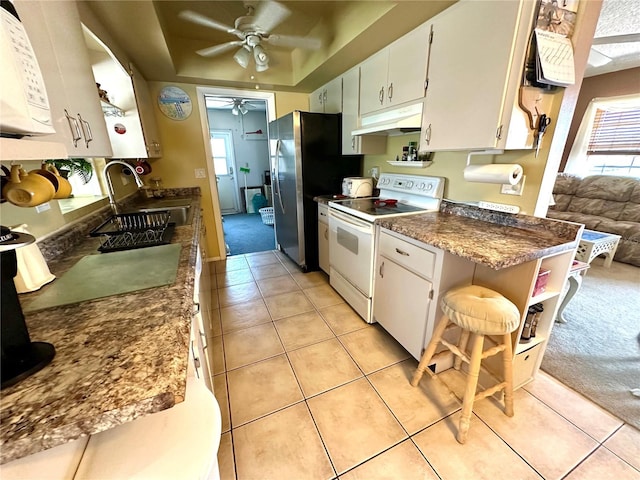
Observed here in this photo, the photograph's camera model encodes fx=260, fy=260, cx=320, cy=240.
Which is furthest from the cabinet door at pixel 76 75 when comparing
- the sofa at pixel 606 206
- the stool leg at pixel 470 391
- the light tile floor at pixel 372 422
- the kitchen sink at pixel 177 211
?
the sofa at pixel 606 206

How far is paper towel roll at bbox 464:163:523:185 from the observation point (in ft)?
4.67

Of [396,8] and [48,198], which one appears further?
[396,8]

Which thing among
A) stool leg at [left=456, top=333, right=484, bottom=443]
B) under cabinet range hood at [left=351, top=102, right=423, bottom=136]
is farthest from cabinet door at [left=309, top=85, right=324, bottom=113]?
stool leg at [left=456, top=333, right=484, bottom=443]

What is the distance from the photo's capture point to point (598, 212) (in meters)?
3.65

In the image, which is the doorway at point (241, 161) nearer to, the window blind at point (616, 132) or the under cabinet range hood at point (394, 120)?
the under cabinet range hood at point (394, 120)

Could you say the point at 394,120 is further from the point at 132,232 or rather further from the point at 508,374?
the point at 132,232

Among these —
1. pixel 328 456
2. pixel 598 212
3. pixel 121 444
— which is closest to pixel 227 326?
pixel 328 456

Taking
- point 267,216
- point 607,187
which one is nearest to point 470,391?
point 607,187

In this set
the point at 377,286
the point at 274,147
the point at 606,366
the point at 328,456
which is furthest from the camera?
the point at 274,147

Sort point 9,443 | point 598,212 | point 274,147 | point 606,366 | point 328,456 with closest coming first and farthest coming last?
point 9,443, point 328,456, point 606,366, point 274,147, point 598,212

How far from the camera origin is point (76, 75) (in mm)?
1153

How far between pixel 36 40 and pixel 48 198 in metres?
0.57

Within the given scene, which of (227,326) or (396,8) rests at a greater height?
(396,8)

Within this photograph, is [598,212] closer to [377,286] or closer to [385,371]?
[377,286]
